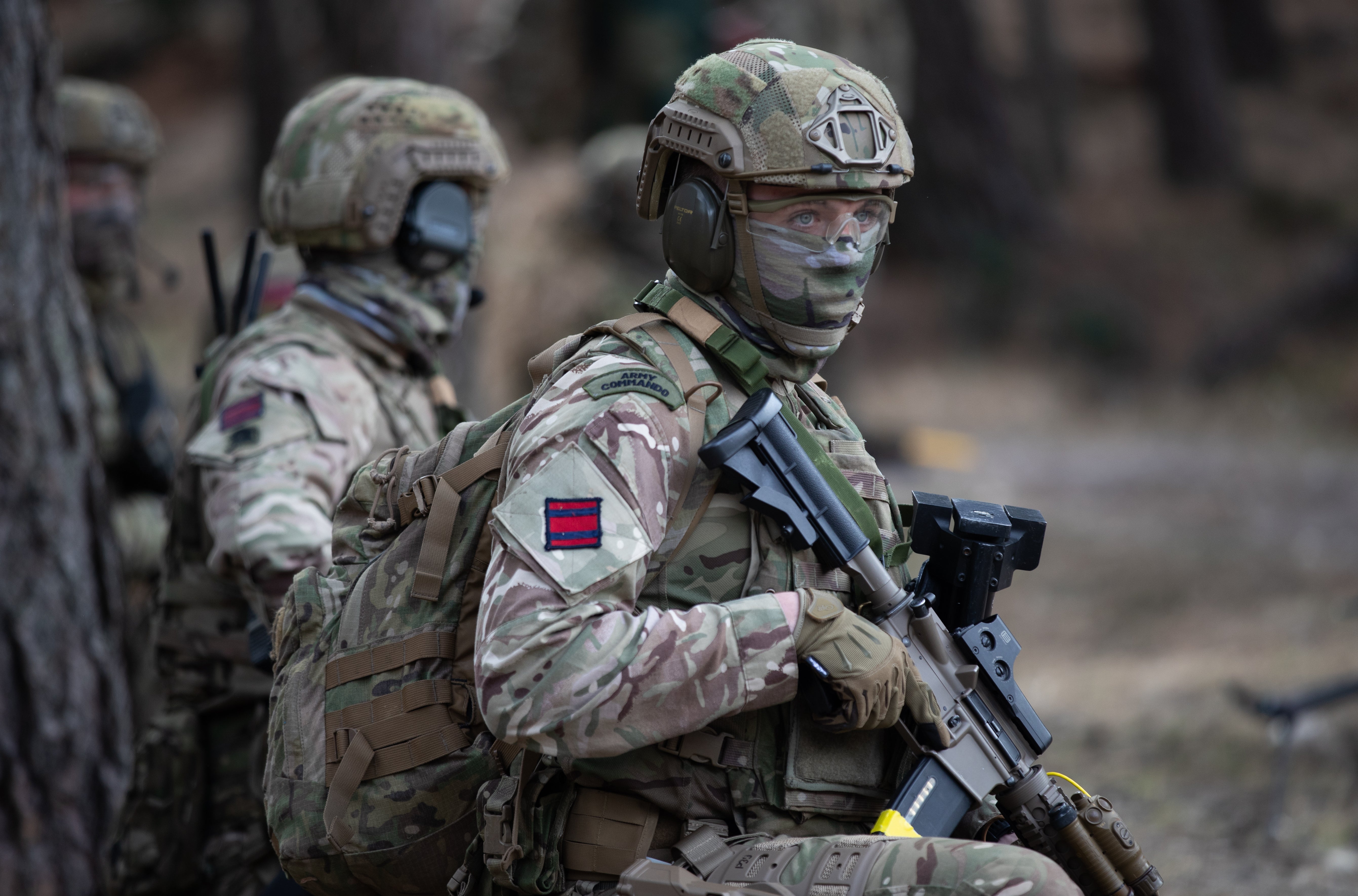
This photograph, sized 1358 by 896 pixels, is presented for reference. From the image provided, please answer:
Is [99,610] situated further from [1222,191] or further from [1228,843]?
[1222,191]

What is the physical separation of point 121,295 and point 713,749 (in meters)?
5.45

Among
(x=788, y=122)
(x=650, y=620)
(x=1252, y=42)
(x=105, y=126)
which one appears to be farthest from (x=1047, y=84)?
(x=650, y=620)

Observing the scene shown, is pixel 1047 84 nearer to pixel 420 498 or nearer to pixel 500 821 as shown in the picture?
pixel 420 498

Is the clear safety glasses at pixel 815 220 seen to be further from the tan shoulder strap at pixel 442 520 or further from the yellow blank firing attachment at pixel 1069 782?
the yellow blank firing attachment at pixel 1069 782

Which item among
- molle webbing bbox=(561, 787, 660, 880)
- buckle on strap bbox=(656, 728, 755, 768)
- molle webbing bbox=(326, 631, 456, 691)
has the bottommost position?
molle webbing bbox=(561, 787, 660, 880)

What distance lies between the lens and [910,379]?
16.1 meters

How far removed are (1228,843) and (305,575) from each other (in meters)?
4.20

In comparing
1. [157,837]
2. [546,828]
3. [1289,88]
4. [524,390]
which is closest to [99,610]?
[157,837]

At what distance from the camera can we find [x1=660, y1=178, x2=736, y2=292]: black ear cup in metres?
2.68

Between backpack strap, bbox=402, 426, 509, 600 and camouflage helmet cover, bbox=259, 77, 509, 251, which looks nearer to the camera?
backpack strap, bbox=402, 426, 509, 600

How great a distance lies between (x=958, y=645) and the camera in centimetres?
271

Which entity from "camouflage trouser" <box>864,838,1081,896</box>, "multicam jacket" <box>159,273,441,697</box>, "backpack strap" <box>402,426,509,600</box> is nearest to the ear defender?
"multicam jacket" <box>159,273,441,697</box>

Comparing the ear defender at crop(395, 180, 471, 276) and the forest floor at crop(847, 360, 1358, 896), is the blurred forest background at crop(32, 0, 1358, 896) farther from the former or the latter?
the ear defender at crop(395, 180, 471, 276)

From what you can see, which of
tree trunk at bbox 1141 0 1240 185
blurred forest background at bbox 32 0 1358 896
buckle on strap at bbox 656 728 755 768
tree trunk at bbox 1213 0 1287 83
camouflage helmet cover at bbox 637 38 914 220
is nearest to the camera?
buckle on strap at bbox 656 728 755 768
